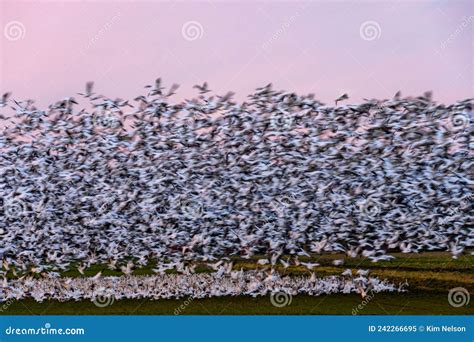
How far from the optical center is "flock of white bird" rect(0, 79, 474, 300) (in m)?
22.0

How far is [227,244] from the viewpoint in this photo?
22688 millimetres

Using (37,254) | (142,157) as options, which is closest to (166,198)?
(142,157)

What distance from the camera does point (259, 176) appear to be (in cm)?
2189

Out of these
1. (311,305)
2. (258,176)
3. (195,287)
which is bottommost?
(311,305)

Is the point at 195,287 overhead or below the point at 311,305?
overhead

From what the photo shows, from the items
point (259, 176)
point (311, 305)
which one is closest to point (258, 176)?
point (259, 176)

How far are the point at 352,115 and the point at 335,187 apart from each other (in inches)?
94.2

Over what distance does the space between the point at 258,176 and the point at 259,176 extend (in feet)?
0.12

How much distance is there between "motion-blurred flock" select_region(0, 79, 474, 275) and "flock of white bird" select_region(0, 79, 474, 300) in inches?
1.5

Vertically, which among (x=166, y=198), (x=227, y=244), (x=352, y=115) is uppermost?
(x=352, y=115)

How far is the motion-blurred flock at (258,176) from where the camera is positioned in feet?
72.1

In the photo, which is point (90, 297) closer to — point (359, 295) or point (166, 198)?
point (166, 198)

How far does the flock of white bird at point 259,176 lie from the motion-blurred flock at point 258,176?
0.04m

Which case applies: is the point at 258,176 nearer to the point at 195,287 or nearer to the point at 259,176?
the point at 259,176
